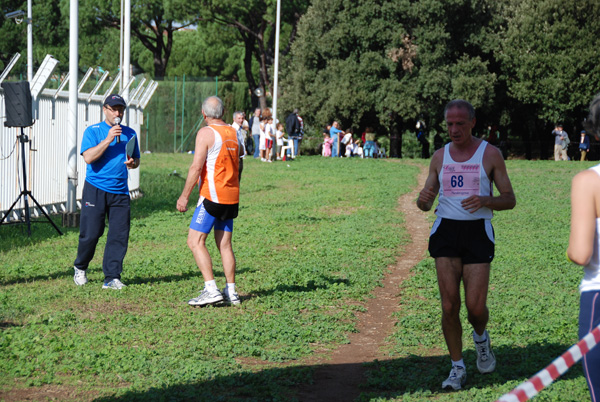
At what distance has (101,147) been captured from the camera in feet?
27.4

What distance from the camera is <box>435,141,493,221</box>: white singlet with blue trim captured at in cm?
548

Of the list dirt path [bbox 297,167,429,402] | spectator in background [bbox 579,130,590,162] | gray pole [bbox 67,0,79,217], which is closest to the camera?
dirt path [bbox 297,167,429,402]

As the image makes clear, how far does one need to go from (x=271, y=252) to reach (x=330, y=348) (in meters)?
4.70

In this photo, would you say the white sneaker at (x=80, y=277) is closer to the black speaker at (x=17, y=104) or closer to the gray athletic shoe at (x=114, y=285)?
the gray athletic shoe at (x=114, y=285)

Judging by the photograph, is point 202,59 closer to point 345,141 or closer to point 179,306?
point 345,141

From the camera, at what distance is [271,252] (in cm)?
1130

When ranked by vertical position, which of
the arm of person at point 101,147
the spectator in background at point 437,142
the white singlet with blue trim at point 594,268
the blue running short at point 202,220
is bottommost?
the spectator in background at point 437,142

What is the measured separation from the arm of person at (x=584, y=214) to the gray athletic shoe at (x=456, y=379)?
2190 mm

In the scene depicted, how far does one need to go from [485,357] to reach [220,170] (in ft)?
10.2

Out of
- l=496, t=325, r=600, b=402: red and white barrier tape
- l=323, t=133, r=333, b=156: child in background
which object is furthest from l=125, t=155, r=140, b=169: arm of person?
l=323, t=133, r=333, b=156: child in background

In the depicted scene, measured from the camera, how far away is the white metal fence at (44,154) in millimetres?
13062

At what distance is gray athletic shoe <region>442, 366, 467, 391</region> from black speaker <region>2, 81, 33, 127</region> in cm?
824

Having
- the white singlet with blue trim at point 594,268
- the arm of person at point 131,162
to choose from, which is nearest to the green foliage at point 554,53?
the arm of person at point 131,162

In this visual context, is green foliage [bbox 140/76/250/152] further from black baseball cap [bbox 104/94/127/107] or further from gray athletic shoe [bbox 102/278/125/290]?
gray athletic shoe [bbox 102/278/125/290]
